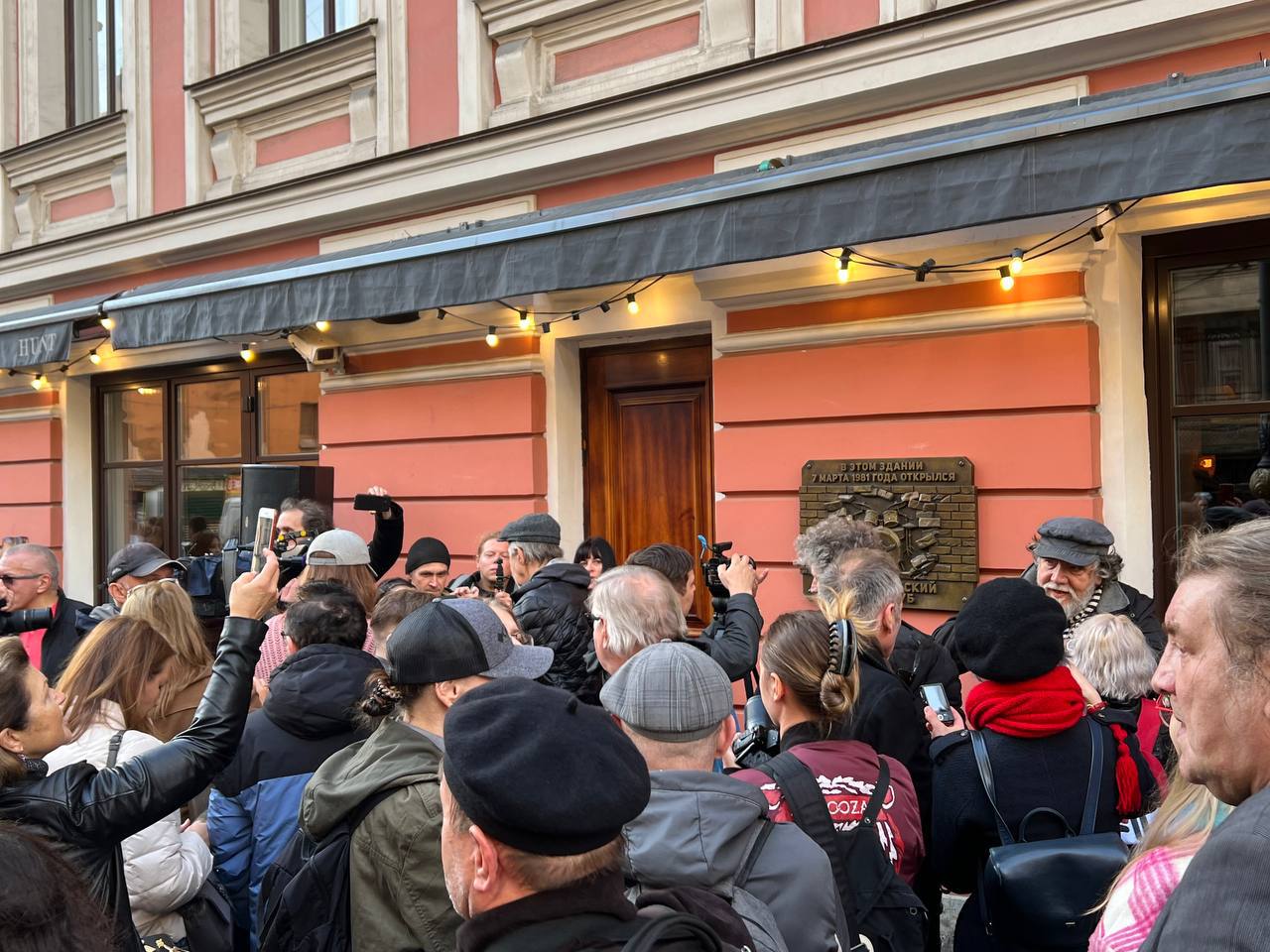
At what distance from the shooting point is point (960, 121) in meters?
5.32

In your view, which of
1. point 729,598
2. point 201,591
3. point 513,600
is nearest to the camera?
point 729,598

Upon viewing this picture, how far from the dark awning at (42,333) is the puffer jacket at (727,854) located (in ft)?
25.5

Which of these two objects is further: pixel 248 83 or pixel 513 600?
pixel 248 83

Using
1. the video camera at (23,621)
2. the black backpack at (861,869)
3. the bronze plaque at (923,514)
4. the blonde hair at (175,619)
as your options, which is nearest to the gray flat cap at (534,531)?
the bronze plaque at (923,514)

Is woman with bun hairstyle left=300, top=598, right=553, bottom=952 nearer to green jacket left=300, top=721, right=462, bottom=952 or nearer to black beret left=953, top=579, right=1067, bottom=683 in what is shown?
green jacket left=300, top=721, right=462, bottom=952

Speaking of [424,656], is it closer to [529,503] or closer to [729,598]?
[729,598]

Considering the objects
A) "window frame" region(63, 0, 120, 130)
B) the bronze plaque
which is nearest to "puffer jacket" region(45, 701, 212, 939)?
the bronze plaque

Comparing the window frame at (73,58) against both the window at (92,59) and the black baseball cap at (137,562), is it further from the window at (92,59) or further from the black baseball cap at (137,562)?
the black baseball cap at (137,562)

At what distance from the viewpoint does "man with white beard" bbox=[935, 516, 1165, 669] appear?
4.23 meters

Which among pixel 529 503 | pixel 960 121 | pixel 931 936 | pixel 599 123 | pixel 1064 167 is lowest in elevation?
pixel 931 936

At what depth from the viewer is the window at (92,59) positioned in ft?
34.9

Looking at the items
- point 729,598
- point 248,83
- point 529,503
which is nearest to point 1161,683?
point 729,598

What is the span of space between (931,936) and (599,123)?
5.02 meters

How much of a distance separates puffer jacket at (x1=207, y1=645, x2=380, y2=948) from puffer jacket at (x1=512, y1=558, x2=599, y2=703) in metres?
1.00
